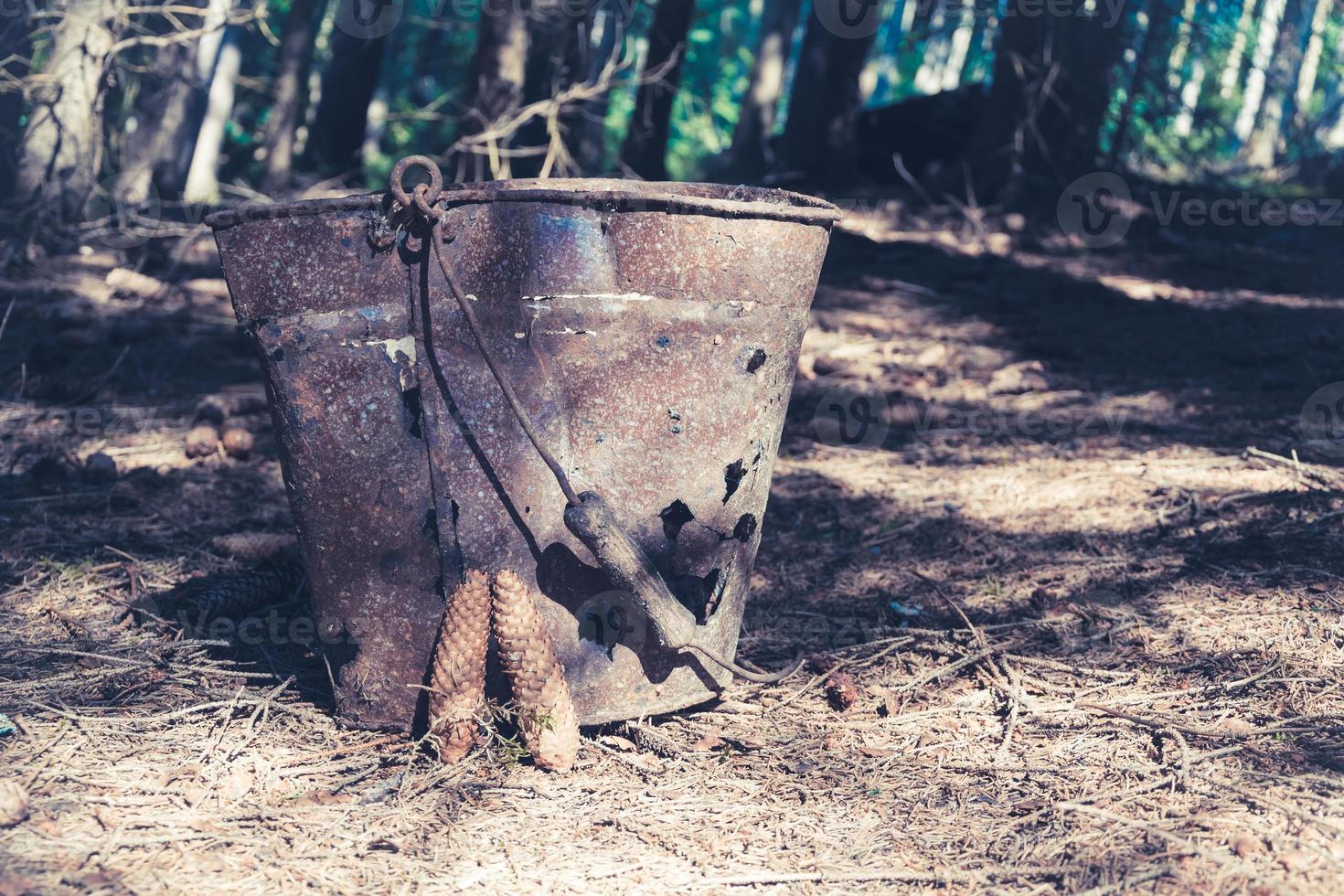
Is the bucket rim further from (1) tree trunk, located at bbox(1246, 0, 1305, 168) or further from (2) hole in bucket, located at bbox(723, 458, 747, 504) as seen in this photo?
(1) tree trunk, located at bbox(1246, 0, 1305, 168)

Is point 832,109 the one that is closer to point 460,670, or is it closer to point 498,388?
point 498,388

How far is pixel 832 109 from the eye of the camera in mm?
7562

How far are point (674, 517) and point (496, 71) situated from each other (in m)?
4.20

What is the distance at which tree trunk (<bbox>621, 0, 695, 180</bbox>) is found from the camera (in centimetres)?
775

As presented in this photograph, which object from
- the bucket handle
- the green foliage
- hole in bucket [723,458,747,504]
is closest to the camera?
the bucket handle

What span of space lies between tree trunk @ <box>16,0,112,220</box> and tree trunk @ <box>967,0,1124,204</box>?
5.30 m

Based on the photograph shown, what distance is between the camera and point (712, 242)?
191cm

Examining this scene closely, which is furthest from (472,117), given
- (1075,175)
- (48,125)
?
(1075,175)

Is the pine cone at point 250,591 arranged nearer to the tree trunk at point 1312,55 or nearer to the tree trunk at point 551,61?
the tree trunk at point 551,61

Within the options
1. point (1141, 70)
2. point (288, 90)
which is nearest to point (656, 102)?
point (1141, 70)

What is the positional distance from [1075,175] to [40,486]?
602cm

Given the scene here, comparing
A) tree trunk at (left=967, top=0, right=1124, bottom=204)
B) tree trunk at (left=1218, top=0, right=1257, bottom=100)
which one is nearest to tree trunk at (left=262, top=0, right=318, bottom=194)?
tree trunk at (left=967, top=0, right=1124, bottom=204)

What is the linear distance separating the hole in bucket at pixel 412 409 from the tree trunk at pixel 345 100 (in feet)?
29.7

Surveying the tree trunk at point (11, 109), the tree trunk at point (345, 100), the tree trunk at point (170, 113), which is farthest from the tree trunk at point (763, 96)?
the tree trunk at point (11, 109)
